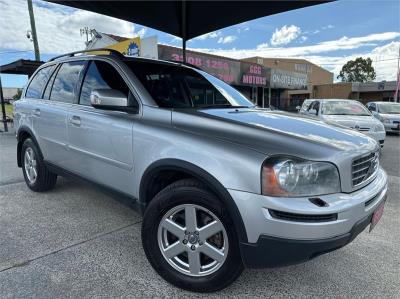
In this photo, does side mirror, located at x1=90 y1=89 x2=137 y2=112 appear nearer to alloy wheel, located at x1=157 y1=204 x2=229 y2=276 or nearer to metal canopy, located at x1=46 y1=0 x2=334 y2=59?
alloy wheel, located at x1=157 y1=204 x2=229 y2=276

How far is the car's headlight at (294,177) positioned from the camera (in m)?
1.96

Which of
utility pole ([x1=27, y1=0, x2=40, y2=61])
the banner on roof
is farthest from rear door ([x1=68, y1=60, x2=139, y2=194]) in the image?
utility pole ([x1=27, y1=0, x2=40, y2=61])

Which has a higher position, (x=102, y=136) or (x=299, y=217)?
(x=102, y=136)

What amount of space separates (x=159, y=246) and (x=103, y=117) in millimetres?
1341

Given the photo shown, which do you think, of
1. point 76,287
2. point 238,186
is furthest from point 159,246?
point 238,186

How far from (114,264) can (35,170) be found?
8.28ft

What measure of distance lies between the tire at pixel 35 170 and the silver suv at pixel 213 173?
119 centimetres

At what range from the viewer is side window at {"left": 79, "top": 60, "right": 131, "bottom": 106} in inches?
122

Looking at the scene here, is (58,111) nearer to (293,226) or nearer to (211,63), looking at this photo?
(293,226)

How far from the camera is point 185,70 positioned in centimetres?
386

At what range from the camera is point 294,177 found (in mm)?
1975

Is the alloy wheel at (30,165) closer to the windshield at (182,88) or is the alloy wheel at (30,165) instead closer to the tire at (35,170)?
the tire at (35,170)

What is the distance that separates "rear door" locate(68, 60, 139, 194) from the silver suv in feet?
0.04

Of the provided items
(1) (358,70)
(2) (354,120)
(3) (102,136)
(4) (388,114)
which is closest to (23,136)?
(3) (102,136)
